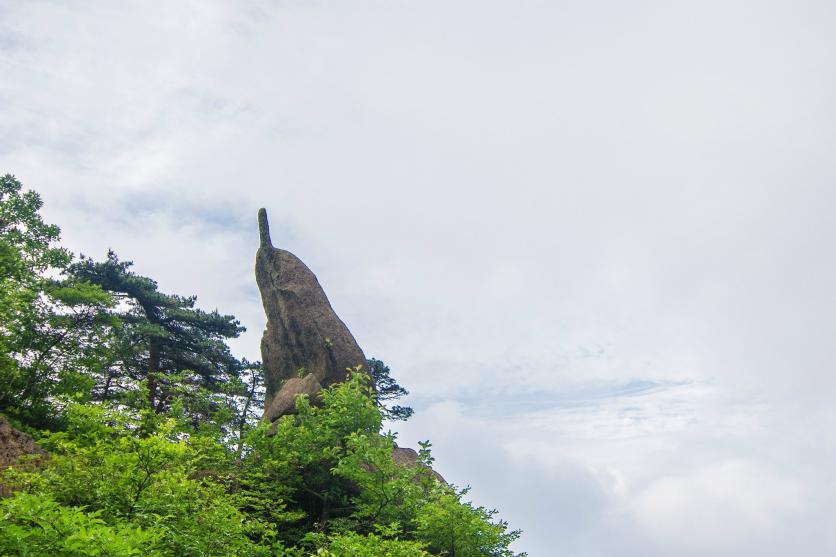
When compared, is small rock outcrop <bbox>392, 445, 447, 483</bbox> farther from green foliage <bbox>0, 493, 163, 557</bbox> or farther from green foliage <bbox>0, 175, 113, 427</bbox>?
green foliage <bbox>0, 493, 163, 557</bbox>

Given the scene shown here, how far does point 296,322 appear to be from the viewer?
94.7 feet

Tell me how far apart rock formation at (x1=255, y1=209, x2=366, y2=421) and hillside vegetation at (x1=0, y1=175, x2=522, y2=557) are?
2837 mm

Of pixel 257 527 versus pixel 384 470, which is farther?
pixel 384 470

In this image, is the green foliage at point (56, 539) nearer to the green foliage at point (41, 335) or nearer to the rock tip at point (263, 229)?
the green foliage at point (41, 335)

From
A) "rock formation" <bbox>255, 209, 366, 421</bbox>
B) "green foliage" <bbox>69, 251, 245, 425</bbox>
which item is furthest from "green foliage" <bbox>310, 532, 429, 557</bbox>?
"green foliage" <bbox>69, 251, 245, 425</bbox>

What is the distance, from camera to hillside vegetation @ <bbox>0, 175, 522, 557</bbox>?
11.3 m

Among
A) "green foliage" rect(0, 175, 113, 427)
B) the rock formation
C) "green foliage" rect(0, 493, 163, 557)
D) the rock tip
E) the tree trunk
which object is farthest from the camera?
the rock tip

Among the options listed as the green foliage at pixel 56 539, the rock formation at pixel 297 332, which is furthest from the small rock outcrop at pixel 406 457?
the green foliage at pixel 56 539

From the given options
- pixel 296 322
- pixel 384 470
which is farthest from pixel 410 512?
pixel 296 322

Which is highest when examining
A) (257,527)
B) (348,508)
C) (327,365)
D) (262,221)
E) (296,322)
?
(262,221)

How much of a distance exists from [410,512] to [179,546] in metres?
8.66

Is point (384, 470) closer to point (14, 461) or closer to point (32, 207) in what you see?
point (14, 461)

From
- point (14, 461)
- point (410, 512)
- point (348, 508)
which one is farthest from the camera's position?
point (348, 508)

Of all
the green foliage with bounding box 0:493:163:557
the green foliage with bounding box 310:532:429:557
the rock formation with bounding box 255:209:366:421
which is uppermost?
the rock formation with bounding box 255:209:366:421
